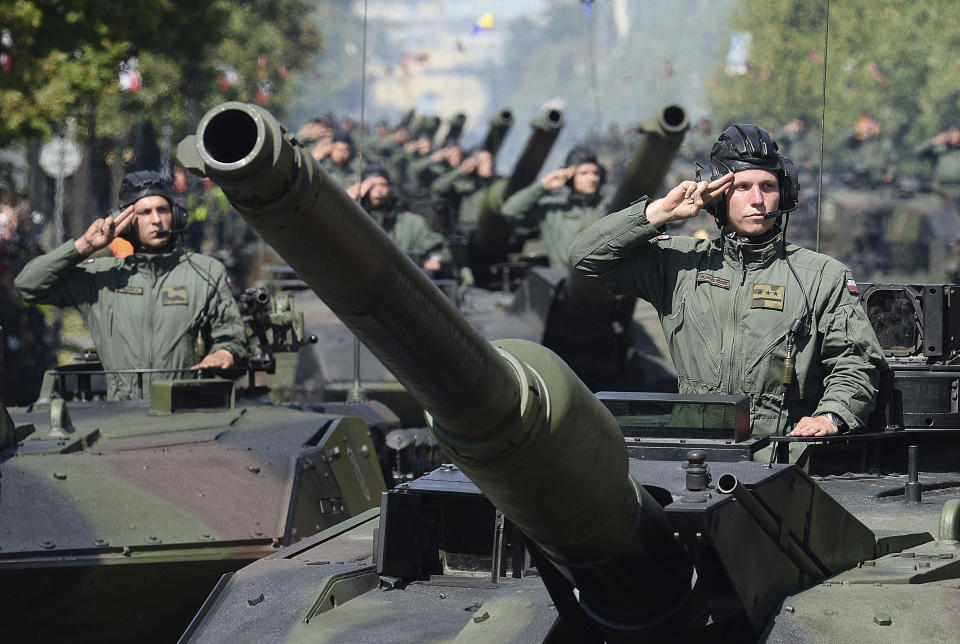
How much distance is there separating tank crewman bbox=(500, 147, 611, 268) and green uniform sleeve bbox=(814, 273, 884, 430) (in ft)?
29.9

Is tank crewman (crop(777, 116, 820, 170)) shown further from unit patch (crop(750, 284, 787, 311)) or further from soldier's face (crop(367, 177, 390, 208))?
unit patch (crop(750, 284, 787, 311))

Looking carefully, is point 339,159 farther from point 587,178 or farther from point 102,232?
point 102,232

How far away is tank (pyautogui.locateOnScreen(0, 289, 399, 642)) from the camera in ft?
24.1

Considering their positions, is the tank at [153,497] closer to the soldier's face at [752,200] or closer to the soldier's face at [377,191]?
the soldier's face at [752,200]

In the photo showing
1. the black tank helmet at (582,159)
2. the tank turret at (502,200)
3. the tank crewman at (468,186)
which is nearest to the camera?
the black tank helmet at (582,159)

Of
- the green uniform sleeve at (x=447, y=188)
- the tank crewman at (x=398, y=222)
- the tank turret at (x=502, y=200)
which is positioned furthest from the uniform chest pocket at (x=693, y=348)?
the green uniform sleeve at (x=447, y=188)

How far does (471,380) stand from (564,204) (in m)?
12.4

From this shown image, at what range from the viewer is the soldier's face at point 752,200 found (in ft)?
20.5

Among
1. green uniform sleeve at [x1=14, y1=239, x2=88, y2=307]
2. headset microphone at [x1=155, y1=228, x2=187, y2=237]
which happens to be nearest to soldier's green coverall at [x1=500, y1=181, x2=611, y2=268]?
headset microphone at [x1=155, y1=228, x2=187, y2=237]

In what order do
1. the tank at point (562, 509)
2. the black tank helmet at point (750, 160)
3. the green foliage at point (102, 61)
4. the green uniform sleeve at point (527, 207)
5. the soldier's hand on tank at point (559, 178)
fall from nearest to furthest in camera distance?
the tank at point (562, 509)
the black tank helmet at point (750, 160)
the soldier's hand on tank at point (559, 178)
the green uniform sleeve at point (527, 207)
the green foliage at point (102, 61)

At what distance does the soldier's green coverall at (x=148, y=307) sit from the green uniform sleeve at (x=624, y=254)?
355 centimetres

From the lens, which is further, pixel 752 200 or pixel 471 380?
pixel 752 200

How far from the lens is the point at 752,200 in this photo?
20.4 feet

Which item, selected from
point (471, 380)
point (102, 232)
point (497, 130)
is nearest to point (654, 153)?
point (102, 232)
